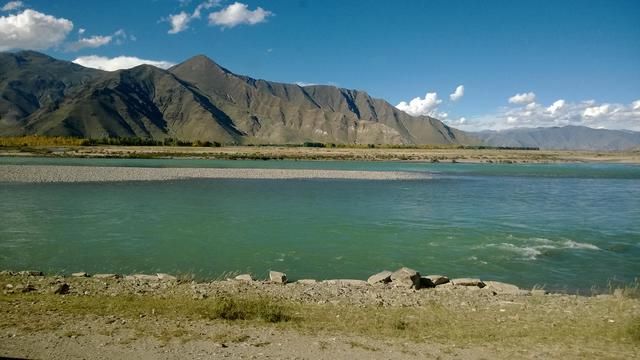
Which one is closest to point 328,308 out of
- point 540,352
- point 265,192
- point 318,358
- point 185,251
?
point 318,358

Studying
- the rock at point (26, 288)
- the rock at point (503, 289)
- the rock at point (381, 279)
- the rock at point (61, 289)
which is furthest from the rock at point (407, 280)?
the rock at point (26, 288)

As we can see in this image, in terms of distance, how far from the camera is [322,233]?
2688 centimetres

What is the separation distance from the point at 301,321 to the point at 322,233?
15621 mm

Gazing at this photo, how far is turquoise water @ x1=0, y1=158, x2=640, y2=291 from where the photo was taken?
19672mm

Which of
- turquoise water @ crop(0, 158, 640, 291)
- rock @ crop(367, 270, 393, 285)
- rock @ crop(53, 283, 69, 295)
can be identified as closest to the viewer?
rock @ crop(53, 283, 69, 295)

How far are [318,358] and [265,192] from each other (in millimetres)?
39223

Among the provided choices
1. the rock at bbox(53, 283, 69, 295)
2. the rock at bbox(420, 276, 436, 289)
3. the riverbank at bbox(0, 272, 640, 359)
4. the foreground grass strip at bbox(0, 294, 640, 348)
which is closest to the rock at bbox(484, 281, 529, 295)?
the riverbank at bbox(0, 272, 640, 359)

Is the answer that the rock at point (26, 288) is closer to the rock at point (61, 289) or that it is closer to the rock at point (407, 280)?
the rock at point (61, 289)

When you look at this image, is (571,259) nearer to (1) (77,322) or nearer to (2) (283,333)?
(2) (283,333)

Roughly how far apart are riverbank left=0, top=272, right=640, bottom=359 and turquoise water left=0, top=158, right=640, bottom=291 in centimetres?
416

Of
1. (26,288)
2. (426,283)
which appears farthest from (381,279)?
(26,288)

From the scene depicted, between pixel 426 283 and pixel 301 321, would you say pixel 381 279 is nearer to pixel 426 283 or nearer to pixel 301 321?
pixel 426 283

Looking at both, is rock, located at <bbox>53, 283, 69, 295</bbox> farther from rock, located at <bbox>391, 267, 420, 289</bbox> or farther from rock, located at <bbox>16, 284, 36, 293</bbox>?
rock, located at <bbox>391, 267, 420, 289</bbox>

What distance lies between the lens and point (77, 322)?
1065 centimetres
